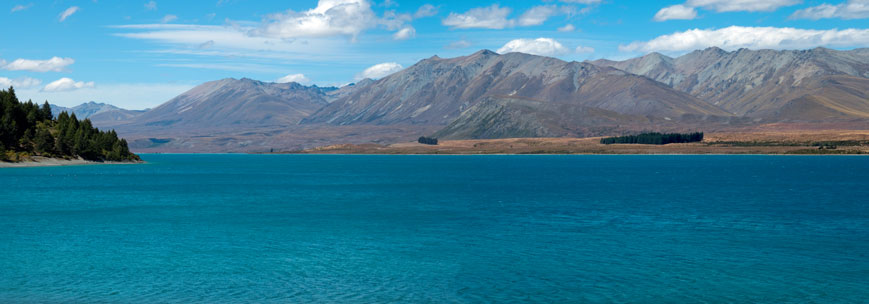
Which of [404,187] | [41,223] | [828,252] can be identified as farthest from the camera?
[404,187]

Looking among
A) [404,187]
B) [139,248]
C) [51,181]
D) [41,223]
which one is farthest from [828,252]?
[51,181]

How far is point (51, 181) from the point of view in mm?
147625

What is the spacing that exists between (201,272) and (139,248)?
12894 millimetres

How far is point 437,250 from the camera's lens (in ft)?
183

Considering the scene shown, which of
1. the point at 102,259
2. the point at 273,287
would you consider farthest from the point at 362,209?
the point at 273,287

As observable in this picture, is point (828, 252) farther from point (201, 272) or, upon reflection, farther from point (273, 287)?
point (201, 272)

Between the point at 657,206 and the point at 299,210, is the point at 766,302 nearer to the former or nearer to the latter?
the point at 657,206

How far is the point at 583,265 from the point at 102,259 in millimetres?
33475

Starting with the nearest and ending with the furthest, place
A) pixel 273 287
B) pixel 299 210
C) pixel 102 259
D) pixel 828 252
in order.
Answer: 1. pixel 273 287
2. pixel 102 259
3. pixel 828 252
4. pixel 299 210

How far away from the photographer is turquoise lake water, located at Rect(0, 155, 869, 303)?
4009cm

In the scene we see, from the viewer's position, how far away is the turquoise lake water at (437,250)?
40094 millimetres

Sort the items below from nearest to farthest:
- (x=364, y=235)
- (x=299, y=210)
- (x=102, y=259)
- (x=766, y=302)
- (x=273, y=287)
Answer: (x=766, y=302) → (x=273, y=287) → (x=102, y=259) → (x=364, y=235) → (x=299, y=210)

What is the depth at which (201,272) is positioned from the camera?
45562 millimetres

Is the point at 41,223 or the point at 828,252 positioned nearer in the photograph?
the point at 828,252
